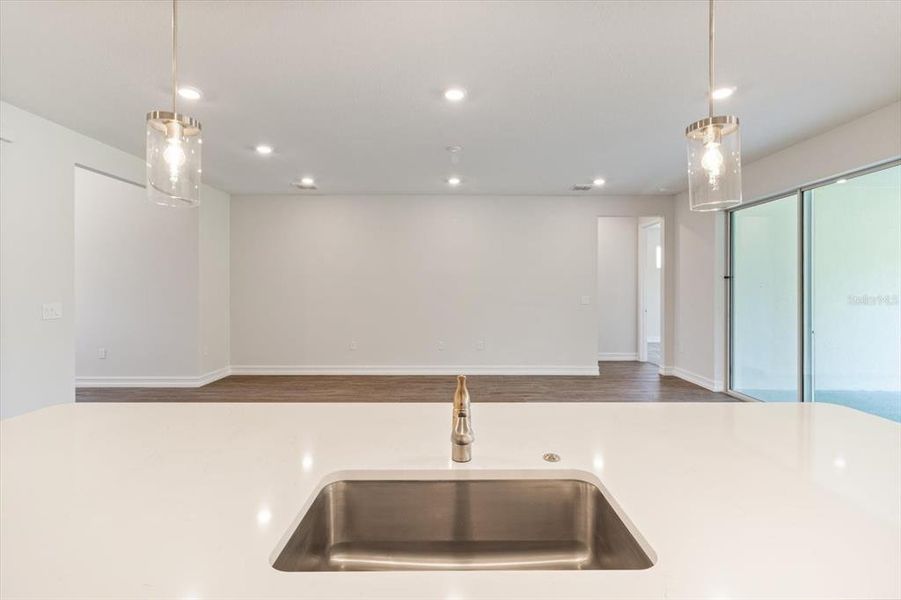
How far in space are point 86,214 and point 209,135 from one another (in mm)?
2962

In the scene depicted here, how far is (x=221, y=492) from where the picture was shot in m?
0.85

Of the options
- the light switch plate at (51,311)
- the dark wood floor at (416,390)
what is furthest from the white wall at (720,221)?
the light switch plate at (51,311)

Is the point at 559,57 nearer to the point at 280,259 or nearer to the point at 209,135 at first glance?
the point at 209,135

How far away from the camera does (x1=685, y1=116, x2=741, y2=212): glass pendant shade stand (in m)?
1.40

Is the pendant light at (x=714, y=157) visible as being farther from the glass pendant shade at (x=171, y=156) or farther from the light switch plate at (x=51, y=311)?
the light switch plate at (x=51, y=311)

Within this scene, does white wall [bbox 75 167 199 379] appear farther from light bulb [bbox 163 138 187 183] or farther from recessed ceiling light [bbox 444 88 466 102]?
light bulb [bbox 163 138 187 183]

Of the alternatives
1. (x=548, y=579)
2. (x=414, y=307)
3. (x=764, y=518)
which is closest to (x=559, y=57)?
(x=764, y=518)

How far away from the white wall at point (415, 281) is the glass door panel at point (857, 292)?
2.58 m

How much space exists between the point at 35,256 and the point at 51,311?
46 cm

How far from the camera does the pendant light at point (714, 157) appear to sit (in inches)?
55.1

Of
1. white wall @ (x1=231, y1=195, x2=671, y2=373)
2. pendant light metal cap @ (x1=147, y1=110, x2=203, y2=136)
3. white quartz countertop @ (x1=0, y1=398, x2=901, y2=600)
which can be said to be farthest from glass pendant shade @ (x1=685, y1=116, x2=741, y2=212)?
white wall @ (x1=231, y1=195, x2=671, y2=373)

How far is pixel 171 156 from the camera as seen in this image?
1433 millimetres

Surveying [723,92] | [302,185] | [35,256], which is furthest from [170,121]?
[302,185]

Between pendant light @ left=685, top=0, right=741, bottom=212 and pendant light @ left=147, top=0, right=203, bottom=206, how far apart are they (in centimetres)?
167
